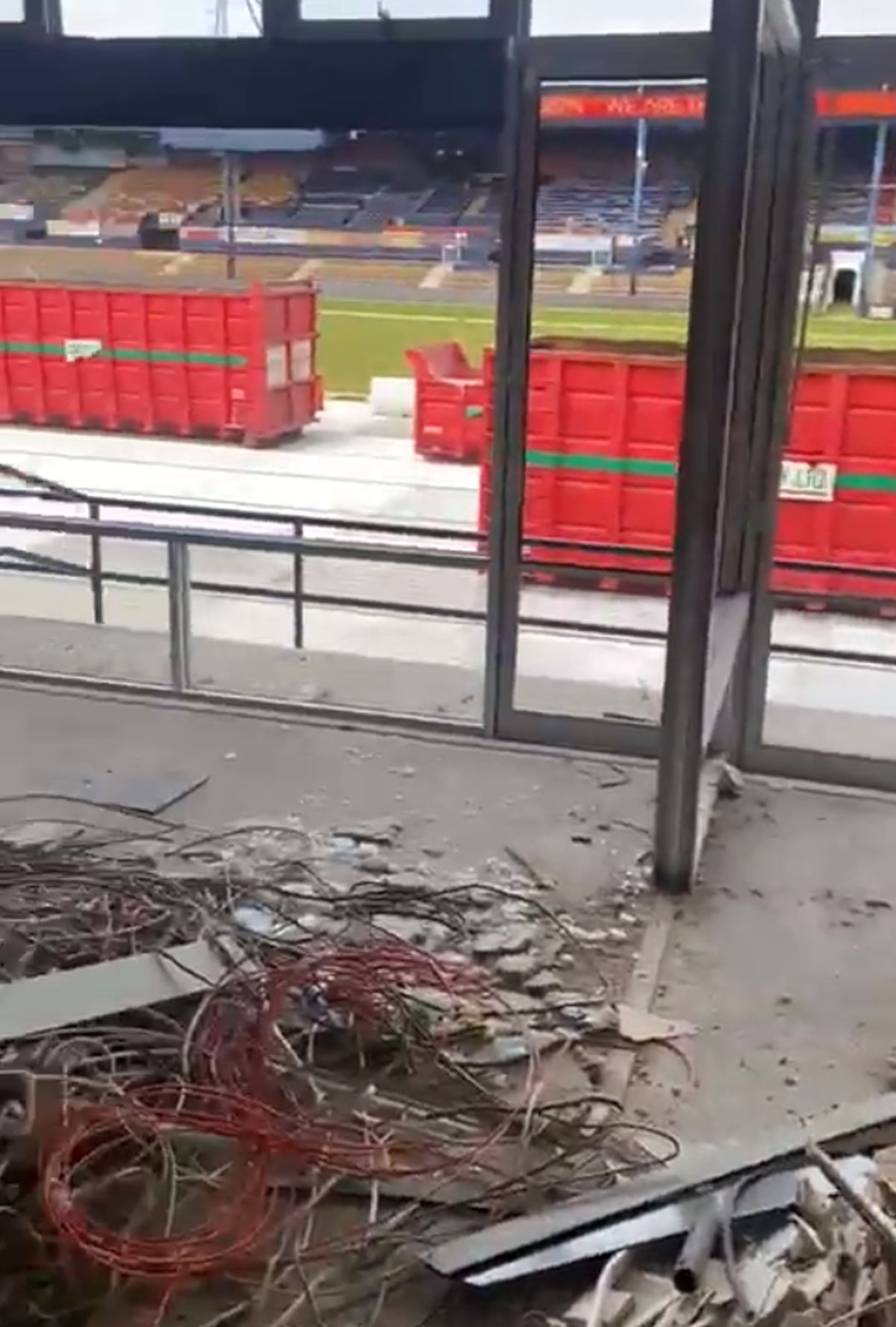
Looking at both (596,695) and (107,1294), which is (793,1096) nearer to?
(107,1294)

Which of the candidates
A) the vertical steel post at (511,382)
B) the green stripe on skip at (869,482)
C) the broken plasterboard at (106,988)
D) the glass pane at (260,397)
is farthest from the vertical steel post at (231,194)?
the broken plasterboard at (106,988)

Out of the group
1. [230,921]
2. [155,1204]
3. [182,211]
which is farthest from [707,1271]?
[182,211]

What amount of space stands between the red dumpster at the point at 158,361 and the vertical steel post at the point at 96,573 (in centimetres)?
132

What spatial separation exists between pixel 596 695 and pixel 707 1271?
284 centimetres

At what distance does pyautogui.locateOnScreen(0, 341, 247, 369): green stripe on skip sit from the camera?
6.86m

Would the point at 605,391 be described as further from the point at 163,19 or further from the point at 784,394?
the point at 163,19

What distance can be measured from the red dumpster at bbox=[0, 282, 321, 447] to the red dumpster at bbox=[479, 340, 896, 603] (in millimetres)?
1538

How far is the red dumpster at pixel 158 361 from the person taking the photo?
663cm

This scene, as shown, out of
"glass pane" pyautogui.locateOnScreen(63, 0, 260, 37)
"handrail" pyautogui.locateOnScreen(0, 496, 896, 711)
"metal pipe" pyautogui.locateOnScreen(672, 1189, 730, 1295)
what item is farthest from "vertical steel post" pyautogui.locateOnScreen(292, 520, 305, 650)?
"metal pipe" pyautogui.locateOnScreen(672, 1189, 730, 1295)

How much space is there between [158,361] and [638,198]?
3.42 metres

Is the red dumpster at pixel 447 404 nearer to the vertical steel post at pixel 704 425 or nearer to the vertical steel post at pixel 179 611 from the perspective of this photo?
the vertical steel post at pixel 179 611

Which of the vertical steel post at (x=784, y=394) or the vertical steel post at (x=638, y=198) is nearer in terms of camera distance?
the vertical steel post at (x=784, y=394)

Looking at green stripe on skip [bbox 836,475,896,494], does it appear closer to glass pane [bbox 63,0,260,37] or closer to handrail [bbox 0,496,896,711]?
handrail [bbox 0,496,896,711]

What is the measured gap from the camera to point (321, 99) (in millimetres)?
4223
